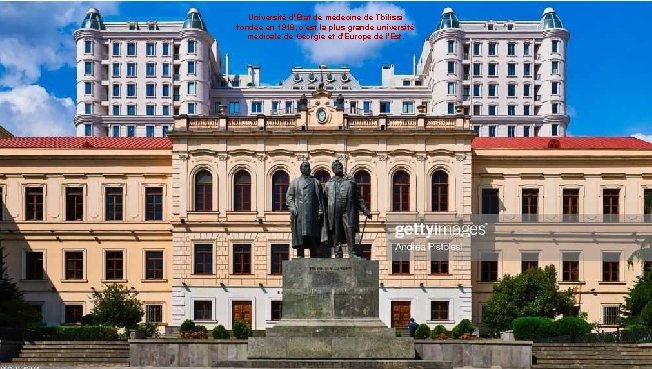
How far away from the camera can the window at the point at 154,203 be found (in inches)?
2030

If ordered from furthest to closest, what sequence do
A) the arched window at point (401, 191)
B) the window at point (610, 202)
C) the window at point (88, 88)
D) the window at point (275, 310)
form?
1. the window at point (88, 88)
2. the window at point (610, 202)
3. the arched window at point (401, 191)
4. the window at point (275, 310)

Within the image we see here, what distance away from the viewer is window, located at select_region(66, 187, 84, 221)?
168 ft

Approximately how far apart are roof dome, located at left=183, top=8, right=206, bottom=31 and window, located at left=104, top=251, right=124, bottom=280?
57.6m

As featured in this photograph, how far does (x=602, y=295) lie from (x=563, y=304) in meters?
5.22

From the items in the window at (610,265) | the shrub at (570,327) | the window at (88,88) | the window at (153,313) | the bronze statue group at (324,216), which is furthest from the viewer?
the window at (88,88)

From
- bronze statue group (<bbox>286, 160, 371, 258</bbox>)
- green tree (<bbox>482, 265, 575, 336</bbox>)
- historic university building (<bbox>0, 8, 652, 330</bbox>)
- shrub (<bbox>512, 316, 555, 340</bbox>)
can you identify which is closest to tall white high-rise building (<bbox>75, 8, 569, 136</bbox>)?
historic university building (<bbox>0, 8, 652, 330</bbox>)

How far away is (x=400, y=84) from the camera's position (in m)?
113

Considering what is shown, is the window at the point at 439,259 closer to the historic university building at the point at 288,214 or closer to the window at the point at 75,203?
the historic university building at the point at 288,214

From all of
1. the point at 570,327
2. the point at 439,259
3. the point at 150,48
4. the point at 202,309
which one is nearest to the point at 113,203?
the point at 202,309

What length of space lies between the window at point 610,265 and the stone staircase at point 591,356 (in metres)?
18.0

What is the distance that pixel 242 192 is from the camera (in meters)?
50.4

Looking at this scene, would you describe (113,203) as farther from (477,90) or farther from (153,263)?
(477,90)

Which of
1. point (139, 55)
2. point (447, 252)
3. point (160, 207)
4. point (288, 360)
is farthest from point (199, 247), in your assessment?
point (139, 55)

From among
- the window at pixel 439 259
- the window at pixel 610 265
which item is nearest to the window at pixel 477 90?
the window at pixel 610 265
